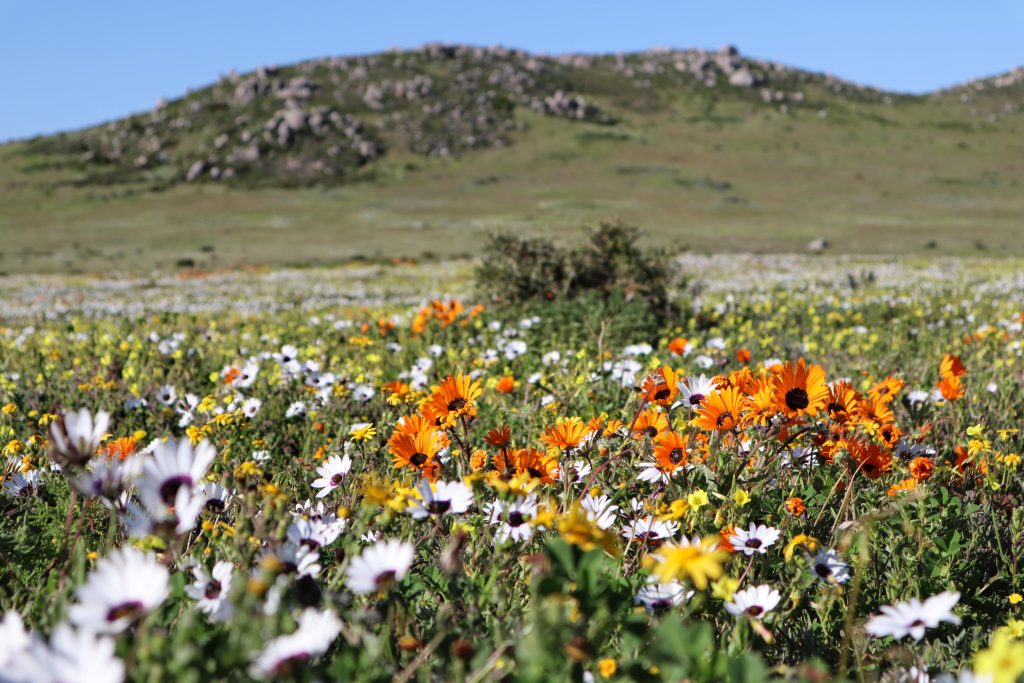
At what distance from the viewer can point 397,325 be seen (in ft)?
26.2

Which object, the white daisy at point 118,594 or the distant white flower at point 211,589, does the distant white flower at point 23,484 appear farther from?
the white daisy at point 118,594

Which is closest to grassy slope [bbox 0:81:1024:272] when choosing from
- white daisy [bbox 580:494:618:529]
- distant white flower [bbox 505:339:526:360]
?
distant white flower [bbox 505:339:526:360]

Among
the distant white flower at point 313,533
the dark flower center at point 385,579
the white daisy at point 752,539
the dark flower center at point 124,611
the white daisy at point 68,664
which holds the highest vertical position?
the white daisy at point 68,664

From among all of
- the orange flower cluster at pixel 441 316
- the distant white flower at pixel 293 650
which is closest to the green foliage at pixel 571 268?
the orange flower cluster at pixel 441 316

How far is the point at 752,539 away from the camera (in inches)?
76.3

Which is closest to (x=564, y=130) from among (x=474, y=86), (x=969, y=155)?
(x=474, y=86)

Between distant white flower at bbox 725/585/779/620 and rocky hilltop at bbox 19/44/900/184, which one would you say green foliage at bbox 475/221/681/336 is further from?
rocky hilltop at bbox 19/44/900/184

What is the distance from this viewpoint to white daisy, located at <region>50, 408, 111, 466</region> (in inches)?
52.3

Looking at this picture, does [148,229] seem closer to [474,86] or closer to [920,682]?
[920,682]

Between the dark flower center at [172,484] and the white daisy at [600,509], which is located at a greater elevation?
the dark flower center at [172,484]

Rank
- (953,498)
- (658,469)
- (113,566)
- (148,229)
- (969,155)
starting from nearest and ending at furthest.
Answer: (113,566) < (658,469) < (953,498) < (148,229) < (969,155)

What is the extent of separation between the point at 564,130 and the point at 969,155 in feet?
187

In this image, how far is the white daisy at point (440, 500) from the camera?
1723 millimetres

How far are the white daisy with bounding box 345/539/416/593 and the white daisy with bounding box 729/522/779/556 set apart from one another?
0.94 meters
